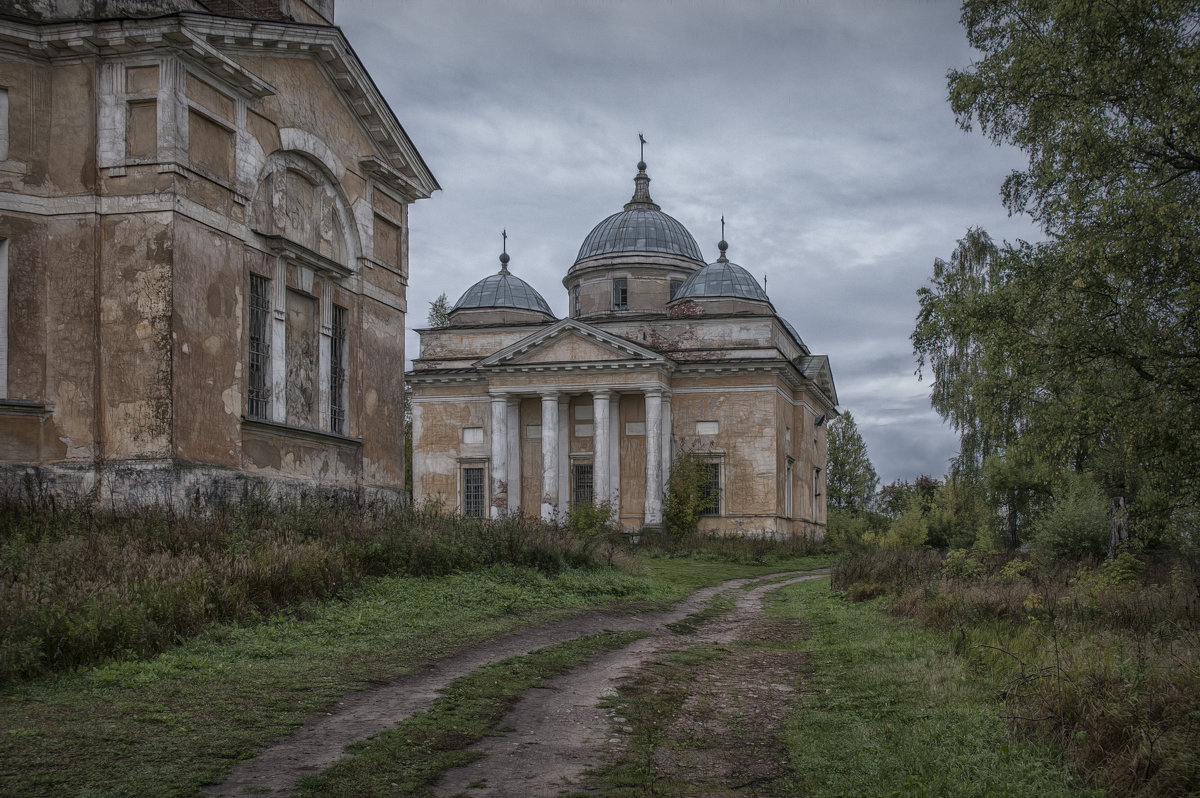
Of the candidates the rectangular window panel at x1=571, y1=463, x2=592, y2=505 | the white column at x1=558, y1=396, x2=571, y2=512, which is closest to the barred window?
the white column at x1=558, y1=396, x2=571, y2=512

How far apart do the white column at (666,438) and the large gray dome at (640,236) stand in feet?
34.6

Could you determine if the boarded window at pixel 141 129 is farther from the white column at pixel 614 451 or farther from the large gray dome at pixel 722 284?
the large gray dome at pixel 722 284

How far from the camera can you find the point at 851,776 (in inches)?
254

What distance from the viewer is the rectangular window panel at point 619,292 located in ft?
157

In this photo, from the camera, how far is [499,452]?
40375 mm

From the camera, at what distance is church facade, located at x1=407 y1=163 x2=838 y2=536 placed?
39.2 meters

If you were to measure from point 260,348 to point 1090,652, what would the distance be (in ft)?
40.8

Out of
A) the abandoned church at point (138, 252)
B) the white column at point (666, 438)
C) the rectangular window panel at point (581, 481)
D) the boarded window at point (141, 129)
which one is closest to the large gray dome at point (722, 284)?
the white column at point (666, 438)

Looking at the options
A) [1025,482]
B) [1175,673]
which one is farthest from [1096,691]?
[1025,482]

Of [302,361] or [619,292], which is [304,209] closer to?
[302,361]

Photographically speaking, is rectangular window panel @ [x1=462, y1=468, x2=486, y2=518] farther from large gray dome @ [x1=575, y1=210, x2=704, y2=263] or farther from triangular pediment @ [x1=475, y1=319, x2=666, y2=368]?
large gray dome @ [x1=575, y1=210, x2=704, y2=263]

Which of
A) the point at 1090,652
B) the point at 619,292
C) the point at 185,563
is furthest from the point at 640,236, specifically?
the point at 1090,652

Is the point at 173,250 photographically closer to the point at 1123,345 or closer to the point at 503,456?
the point at 1123,345

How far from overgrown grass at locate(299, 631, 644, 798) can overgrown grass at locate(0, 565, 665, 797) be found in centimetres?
65
